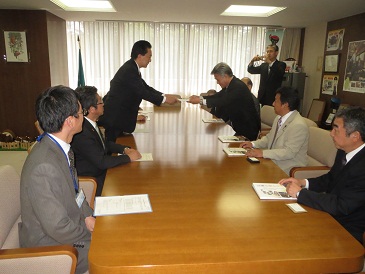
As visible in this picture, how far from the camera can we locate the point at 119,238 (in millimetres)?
1261

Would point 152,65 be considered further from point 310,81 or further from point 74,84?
point 310,81

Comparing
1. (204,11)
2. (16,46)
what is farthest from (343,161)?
(16,46)

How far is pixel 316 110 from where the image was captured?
664 cm

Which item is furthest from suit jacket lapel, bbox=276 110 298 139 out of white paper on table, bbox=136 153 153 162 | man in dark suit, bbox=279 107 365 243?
white paper on table, bbox=136 153 153 162

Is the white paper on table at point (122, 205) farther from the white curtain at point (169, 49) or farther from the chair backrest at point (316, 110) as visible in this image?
the white curtain at point (169, 49)

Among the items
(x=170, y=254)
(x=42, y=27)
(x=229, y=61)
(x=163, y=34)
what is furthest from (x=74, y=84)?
(x=170, y=254)

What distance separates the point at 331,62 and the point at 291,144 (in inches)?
180

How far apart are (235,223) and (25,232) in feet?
3.33

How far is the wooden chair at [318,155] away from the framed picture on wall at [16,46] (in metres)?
5.35

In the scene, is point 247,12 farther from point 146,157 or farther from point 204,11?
point 146,157

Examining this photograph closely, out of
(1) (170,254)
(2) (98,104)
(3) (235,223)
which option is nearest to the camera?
(1) (170,254)

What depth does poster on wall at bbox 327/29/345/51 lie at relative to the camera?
6008 millimetres

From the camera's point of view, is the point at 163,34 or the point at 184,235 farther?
the point at 163,34

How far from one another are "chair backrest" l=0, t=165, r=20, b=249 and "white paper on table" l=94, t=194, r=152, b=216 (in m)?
0.45
